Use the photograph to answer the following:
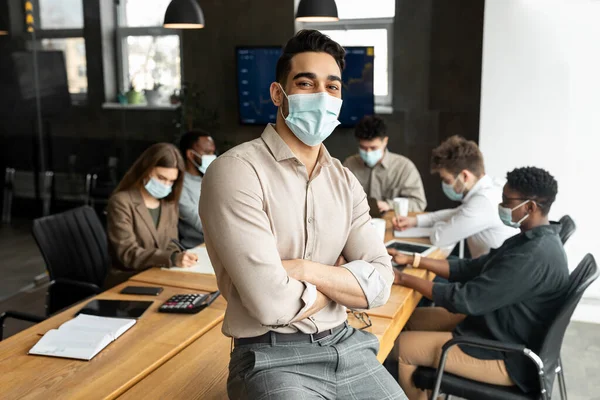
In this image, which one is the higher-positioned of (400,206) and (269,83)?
(269,83)

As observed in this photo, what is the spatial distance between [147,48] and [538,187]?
455 cm

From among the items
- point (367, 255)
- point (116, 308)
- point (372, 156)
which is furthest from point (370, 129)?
point (367, 255)

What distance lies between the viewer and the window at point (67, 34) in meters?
4.91

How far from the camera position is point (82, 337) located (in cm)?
191

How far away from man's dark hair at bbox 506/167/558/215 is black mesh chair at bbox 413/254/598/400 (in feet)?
0.90

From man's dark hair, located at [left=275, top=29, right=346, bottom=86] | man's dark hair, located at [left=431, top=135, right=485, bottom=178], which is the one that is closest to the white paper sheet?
man's dark hair, located at [left=431, top=135, right=485, bottom=178]

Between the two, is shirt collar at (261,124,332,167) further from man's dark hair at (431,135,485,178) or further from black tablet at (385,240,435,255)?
man's dark hair at (431,135,485,178)

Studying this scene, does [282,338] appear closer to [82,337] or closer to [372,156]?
[82,337]

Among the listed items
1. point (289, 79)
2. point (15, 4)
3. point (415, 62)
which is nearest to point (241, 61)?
point (415, 62)

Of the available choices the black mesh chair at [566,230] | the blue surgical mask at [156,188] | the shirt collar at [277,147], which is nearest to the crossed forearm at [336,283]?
the shirt collar at [277,147]

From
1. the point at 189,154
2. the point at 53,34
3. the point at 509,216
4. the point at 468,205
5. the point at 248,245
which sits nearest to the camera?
the point at 248,245

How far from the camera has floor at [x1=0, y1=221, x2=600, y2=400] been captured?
363 cm

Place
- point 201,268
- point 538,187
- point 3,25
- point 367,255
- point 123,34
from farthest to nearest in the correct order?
point 123,34 → point 3,25 → point 201,268 → point 538,187 → point 367,255

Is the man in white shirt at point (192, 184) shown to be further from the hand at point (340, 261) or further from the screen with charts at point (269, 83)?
the hand at point (340, 261)
